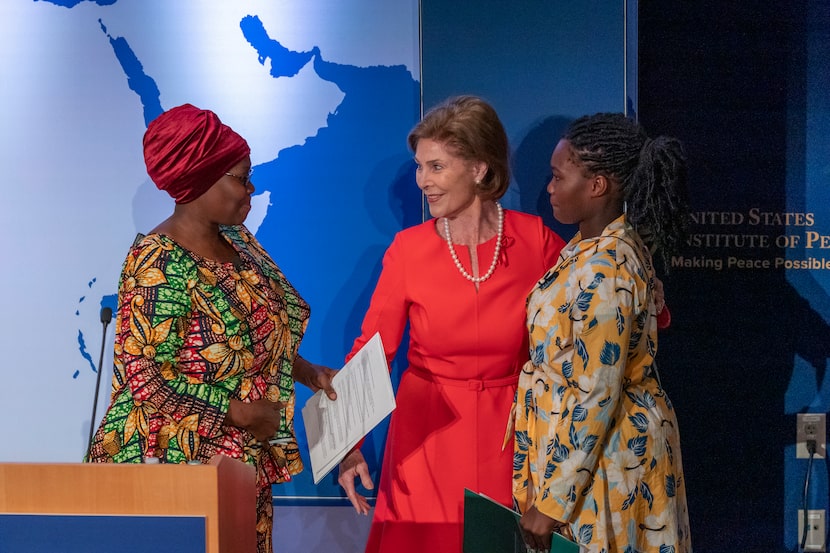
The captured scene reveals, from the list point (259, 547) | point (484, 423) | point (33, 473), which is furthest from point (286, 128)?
point (33, 473)

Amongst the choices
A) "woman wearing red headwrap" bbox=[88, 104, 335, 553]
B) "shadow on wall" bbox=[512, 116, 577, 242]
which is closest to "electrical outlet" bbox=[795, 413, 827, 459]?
"shadow on wall" bbox=[512, 116, 577, 242]

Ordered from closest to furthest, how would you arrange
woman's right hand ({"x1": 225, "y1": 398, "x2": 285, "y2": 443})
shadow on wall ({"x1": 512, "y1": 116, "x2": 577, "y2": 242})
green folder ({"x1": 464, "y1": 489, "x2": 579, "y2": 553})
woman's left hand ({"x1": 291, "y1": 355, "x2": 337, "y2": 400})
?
green folder ({"x1": 464, "y1": 489, "x2": 579, "y2": 553}) → woman's right hand ({"x1": 225, "y1": 398, "x2": 285, "y2": 443}) → woman's left hand ({"x1": 291, "y1": 355, "x2": 337, "y2": 400}) → shadow on wall ({"x1": 512, "y1": 116, "x2": 577, "y2": 242})

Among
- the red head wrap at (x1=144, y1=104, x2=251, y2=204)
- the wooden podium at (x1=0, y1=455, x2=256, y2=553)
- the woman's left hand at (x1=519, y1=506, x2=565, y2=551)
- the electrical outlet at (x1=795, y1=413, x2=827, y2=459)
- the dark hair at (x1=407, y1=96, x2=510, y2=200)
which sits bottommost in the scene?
the woman's left hand at (x1=519, y1=506, x2=565, y2=551)

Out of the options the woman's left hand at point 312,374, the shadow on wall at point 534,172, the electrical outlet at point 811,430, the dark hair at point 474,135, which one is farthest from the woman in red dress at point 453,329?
the electrical outlet at point 811,430

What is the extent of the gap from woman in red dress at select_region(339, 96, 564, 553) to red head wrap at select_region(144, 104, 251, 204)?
67 centimetres

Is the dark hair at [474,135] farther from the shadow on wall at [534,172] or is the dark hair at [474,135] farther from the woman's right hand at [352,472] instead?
the woman's right hand at [352,472]

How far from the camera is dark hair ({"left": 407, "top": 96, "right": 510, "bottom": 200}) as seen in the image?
2.67 metres

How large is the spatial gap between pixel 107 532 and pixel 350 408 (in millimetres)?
1074

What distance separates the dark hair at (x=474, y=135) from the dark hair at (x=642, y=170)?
30 cm

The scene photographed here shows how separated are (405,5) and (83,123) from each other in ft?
4.30

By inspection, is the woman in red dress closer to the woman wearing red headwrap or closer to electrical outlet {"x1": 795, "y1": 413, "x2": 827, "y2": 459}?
the woman wearing red headwrap

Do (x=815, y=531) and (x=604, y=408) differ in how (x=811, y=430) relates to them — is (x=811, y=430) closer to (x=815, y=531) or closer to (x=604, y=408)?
(x=815, y=531)

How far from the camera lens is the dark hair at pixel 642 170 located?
7.45 ft

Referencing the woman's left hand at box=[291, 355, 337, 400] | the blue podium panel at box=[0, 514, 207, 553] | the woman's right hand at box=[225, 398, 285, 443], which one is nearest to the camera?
the blue podium panel at box=[0, 514, 207, 553]
